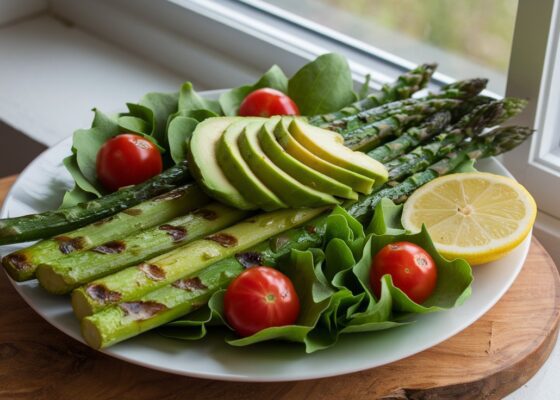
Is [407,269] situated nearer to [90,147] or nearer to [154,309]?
[154,309]

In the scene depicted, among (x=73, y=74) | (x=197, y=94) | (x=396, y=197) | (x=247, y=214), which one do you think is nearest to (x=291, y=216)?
(x=247, y=214)

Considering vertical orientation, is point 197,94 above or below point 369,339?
above

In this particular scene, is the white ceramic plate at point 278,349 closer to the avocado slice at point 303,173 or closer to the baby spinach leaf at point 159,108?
the avocado slice at point 303,173

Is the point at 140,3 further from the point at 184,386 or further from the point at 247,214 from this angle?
the point at 184,386

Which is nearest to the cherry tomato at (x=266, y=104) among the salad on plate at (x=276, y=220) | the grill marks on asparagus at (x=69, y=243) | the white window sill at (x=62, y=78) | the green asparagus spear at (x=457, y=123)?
the salad on plate at (x=276, y=220)

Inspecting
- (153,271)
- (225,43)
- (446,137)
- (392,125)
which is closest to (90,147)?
(153,271)

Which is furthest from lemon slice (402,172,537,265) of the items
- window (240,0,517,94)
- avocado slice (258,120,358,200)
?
window (240,0,517,94)
